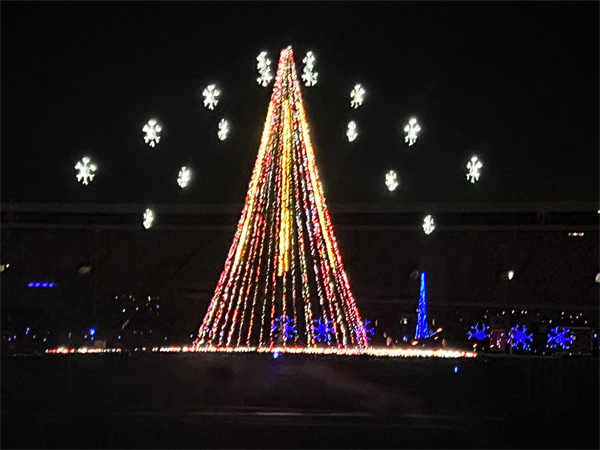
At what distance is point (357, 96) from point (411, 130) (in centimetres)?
125

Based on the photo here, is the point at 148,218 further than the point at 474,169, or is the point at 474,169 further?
the point at 148,218

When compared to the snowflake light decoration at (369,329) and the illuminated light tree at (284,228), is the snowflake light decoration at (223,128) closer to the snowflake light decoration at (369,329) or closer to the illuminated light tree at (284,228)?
the illuminated light tree at (284,228)

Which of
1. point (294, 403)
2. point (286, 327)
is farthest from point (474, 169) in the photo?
point (294, 403)

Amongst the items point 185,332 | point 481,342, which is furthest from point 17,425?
point 481,342

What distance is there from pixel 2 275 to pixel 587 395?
39.3 ft

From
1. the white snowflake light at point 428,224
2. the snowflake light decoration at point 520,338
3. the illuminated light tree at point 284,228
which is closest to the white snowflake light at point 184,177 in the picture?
the illuminated light tree at point 284,228

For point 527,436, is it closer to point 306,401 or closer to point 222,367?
point 306,401

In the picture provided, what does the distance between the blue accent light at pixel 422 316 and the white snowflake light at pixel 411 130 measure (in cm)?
269

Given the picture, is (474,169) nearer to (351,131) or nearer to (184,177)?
(351,131)

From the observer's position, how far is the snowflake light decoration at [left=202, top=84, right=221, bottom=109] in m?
14.5

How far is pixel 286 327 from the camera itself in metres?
13.1

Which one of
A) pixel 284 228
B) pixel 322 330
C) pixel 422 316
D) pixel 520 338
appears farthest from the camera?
pixel 422 316

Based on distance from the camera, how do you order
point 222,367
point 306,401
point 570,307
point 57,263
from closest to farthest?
1. point 306,401
2. point 222,367
3. point 570,307
4. point 57,263

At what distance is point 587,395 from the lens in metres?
6.77
